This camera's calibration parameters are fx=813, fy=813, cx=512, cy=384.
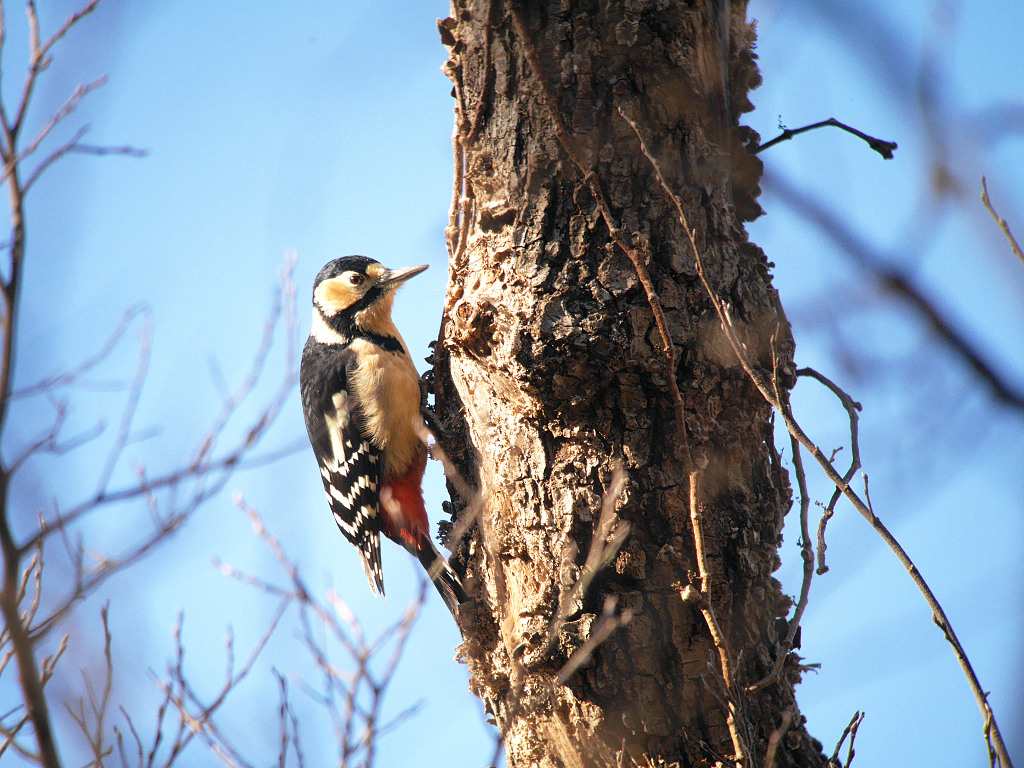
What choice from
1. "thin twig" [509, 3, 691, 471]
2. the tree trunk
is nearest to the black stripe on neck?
the tree trunk

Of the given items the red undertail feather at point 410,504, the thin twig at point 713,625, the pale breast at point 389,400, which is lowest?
the thin twig at point 713,625

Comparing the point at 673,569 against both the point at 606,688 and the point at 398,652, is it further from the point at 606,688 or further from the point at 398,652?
the point at 398,652

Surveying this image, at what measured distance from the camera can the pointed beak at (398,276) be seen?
477 cm

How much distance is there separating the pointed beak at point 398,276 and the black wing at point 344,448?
464 mm

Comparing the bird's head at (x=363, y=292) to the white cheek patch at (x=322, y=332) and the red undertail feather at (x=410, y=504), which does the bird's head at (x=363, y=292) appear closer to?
the white cheek patch at (x=322, y=332)

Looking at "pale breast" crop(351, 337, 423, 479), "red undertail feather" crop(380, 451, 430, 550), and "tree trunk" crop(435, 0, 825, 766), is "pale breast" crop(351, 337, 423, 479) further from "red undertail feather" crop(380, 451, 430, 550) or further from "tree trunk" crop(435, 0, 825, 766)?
"tree trunk" crop(435, 0, 825, 766)

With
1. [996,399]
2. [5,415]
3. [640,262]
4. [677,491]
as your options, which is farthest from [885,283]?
[5,415]

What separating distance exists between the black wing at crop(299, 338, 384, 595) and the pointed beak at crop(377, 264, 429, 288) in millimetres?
464

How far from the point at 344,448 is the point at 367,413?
12.5 inches

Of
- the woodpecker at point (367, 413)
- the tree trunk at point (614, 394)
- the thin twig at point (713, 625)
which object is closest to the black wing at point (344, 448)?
the woodpecker at point (367, 413)

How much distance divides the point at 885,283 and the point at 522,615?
1.69 metres

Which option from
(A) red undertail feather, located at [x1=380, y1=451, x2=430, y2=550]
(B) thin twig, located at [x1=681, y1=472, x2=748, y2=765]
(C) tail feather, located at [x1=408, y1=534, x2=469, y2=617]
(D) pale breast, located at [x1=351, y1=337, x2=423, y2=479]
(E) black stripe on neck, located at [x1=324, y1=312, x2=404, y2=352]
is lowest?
(B) thin twig, located at [x1=681, y1=472, x2=748, y2=765]

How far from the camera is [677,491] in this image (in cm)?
273

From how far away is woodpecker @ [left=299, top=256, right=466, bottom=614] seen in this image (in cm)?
446
